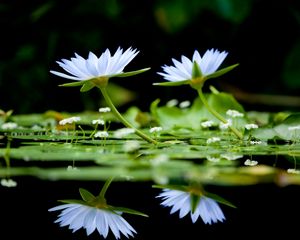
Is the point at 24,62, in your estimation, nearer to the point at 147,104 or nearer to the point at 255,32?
the point at 147,104

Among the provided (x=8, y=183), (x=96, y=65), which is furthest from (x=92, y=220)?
(x=96, y=65)

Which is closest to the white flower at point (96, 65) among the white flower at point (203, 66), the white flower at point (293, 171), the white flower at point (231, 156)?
the white flower at point (203, 66)

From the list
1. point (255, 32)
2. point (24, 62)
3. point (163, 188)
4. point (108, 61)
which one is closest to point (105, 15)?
point (24, 62)

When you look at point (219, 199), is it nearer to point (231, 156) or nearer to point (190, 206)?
point (190, 206)

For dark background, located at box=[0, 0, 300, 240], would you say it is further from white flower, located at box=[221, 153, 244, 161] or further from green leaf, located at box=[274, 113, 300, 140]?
white flower, located at box=[221, 153, 244, 161]

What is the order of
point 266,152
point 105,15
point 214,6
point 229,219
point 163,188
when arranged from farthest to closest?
point 105,15
point 214,6
point 266,152
point 163,188
point 229,219

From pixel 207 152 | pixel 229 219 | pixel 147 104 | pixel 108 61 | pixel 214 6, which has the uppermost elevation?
pixel 214 6

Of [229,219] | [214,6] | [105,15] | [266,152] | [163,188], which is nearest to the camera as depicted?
[229,219]
